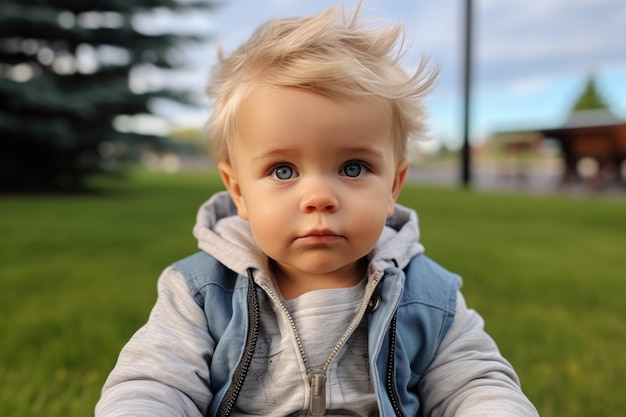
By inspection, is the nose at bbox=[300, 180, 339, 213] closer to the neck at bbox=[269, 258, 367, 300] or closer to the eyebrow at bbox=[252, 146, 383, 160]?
the eyebrow at bbox=[252, 146, 383, 160]

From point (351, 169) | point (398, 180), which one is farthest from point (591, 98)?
point (351, 169)

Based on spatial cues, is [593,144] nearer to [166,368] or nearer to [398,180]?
[398,180]

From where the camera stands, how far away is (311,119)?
1.14 m

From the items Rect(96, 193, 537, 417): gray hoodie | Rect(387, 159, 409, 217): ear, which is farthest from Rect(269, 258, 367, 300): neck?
Rect(387, 159, 409, 217): ear

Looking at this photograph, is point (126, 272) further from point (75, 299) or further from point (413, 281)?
point (413, 281)

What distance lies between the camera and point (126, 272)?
3623mm

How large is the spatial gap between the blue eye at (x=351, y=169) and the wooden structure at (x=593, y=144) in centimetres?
958

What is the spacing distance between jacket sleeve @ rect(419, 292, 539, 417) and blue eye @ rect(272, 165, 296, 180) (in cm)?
47

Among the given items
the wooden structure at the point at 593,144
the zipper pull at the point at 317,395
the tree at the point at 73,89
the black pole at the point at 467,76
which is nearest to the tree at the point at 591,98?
the black pole at the point at 467,76

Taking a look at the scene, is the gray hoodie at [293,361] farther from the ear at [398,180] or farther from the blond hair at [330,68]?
the blond hair at [330,68]

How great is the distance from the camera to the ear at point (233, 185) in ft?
4.43

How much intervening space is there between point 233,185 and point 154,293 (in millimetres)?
1901

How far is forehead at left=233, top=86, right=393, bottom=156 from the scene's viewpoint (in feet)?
3.73

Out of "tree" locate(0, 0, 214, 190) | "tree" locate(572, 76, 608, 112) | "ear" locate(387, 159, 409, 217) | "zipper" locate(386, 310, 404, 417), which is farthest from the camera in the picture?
"tree" locate(572, 76, 608, 112)
